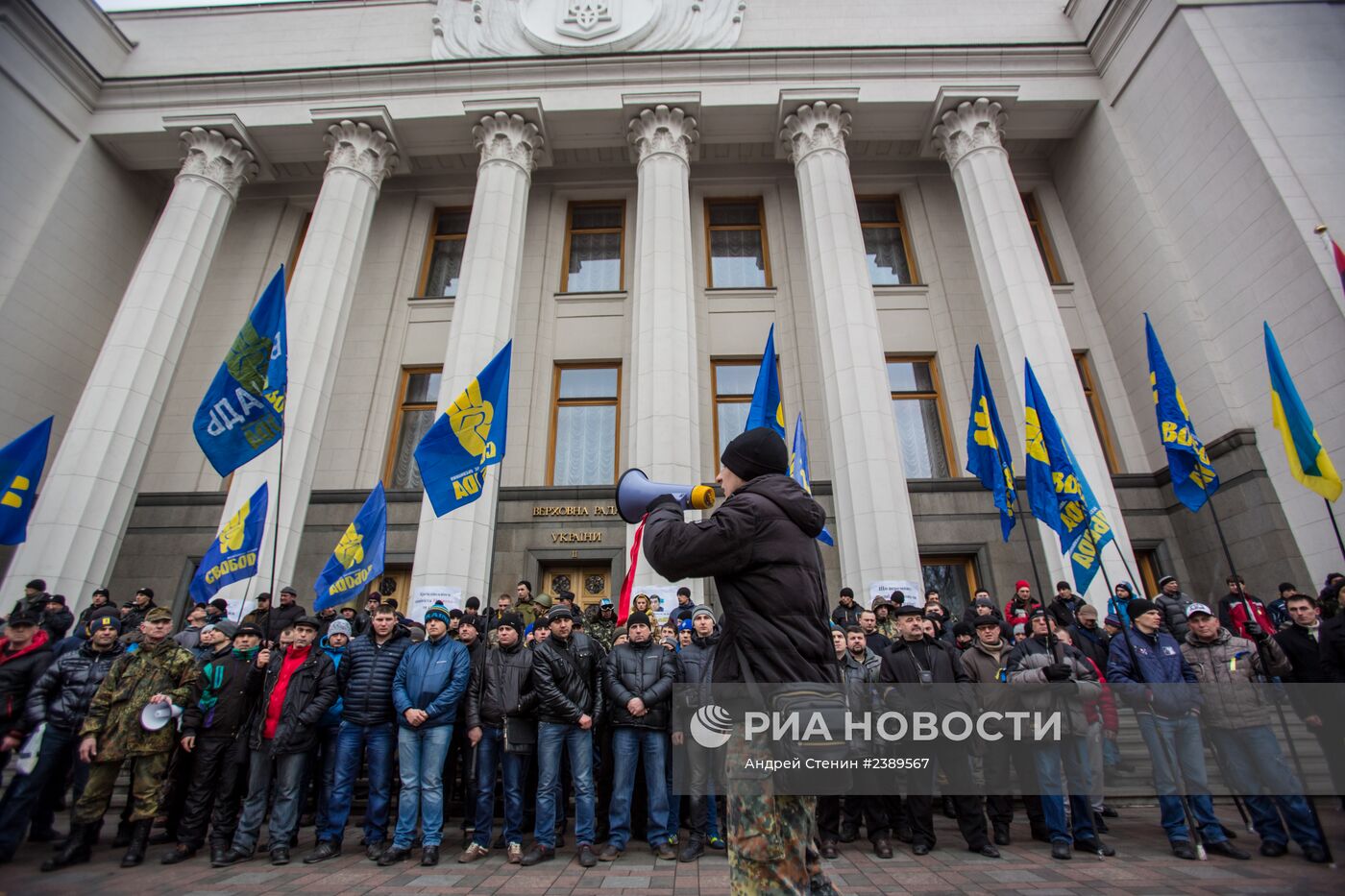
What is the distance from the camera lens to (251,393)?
23.5ft

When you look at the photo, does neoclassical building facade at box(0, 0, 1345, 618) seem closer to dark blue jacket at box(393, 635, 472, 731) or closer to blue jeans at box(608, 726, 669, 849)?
dark blue jacket at box(393, 635, 472, 731)

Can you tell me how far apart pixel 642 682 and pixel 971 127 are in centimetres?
1523

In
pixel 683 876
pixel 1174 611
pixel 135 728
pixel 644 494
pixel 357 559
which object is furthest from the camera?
pixel 357 559

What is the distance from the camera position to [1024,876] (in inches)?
188

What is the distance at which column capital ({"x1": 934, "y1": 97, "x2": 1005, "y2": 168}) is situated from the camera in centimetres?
1505

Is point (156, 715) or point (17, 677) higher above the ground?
point (17, 677)

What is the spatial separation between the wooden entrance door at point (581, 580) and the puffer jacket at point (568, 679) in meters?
7.17

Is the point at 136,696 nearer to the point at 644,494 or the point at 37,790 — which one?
the point at 37,790

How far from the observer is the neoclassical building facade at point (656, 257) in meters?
12.0

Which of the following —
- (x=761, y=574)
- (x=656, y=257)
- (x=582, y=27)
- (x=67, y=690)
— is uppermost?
(x=582, y=27)

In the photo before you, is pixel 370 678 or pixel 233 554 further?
pixel 233 554

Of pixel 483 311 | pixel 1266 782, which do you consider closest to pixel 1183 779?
pixel 1266 782

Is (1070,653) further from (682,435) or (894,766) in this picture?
(682,435)

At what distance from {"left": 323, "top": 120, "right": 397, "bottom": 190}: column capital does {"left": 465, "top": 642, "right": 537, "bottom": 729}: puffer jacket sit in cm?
1363
